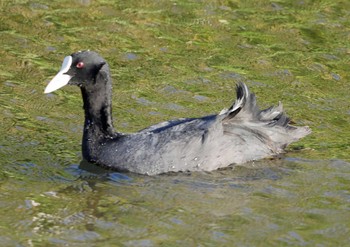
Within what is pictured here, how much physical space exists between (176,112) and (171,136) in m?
1.24

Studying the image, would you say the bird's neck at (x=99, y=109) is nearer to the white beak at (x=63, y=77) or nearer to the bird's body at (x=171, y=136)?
the bird's body at (x=171, y=136)

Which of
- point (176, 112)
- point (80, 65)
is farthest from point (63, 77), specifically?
point (176, 112)

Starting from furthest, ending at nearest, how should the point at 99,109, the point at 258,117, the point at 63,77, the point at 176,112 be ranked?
the point at 176,112 < the point at 258,117 < the point at 99,109 < the point at 63,77

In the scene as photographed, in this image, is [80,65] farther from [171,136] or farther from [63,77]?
[171,136]

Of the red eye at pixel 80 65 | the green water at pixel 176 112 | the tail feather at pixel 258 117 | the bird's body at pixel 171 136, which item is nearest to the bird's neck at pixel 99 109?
the bird's body at pixel 171 136

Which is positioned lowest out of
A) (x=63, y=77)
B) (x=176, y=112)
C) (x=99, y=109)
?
(x=176, y=112)

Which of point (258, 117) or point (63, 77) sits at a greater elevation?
point (63, 77)

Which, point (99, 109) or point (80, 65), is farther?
point (99, 109)

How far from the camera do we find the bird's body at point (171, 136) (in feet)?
24.2

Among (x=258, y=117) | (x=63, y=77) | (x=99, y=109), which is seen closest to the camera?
(x=63, y=77)

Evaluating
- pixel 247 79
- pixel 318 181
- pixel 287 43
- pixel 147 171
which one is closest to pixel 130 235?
pixel 147 171

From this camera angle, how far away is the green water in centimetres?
634

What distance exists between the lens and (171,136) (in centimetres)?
743

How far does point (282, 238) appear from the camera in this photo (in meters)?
6.14
